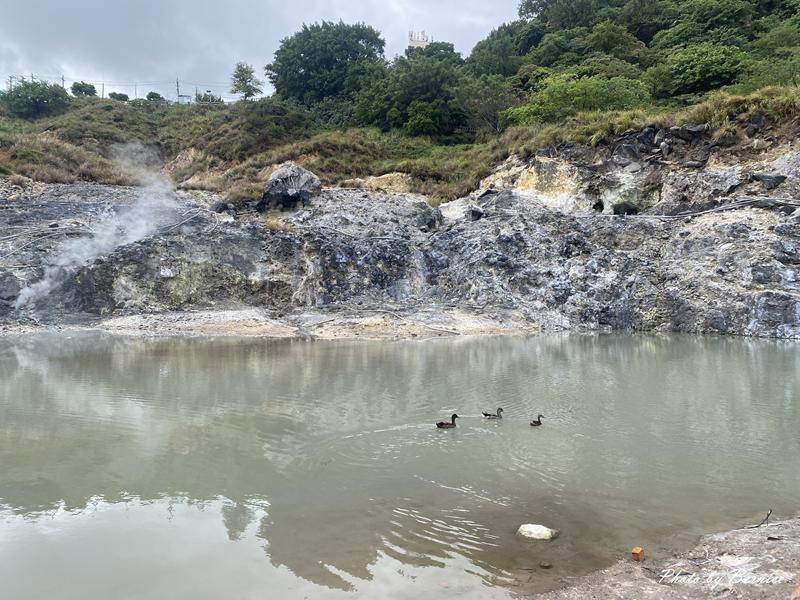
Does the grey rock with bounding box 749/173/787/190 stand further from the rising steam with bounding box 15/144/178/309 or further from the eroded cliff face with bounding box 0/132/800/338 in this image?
the rising steam with bounding box 15/144/178/309

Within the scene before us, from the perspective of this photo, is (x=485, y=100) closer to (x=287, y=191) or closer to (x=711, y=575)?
(x=287, y=191)

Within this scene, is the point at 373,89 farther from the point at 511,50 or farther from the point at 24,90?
the point at 24,90

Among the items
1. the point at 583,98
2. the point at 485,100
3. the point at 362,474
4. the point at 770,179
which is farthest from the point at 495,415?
the point at 485,100

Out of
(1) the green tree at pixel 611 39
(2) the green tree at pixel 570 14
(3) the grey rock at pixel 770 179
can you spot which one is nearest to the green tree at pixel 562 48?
(1) the green tree at pixel 611 39

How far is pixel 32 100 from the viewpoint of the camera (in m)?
47.2

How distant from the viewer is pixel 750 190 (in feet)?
68.8

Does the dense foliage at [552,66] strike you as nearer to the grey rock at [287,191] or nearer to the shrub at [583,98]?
the shrub at [583,98]

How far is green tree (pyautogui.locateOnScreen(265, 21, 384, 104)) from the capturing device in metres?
51.2

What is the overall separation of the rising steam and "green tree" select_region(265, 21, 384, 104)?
26770 mm

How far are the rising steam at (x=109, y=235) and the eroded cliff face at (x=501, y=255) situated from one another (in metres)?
0.23

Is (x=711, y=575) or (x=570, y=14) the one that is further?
(x=570, y=14)

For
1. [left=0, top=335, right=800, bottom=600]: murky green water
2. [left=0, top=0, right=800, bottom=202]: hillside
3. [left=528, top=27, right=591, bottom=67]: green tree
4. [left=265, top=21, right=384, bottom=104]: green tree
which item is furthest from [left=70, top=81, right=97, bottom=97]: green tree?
[left=0, top=335, right=800, bottom=600]: murky green water

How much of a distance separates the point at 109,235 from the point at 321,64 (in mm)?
37383

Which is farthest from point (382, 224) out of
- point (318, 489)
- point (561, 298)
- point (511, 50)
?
point (511, 50)
